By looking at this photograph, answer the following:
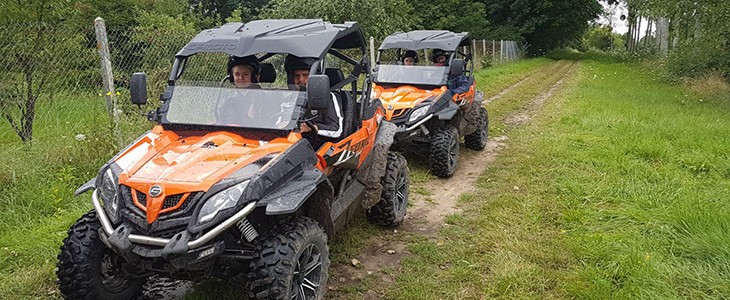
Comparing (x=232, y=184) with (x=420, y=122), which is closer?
(x=232, y=184)

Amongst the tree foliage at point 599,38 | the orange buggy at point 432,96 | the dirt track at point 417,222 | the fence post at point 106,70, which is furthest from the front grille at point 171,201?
the tree foliage at point 599,38

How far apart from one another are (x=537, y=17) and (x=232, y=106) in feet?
139

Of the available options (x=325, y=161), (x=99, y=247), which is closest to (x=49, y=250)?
(x=99, y=247)

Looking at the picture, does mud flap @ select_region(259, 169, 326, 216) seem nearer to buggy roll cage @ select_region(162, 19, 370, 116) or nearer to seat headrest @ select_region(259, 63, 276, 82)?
buggy roll cage @ select_region(162, 19, 370, 116)

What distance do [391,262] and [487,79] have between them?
15920 millimetres

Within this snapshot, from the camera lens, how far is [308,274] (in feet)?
12.0

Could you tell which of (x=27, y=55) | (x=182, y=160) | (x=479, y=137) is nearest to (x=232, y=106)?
(x=182, y=160)

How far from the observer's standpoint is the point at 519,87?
19203mm

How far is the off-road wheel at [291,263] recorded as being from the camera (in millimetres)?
3180

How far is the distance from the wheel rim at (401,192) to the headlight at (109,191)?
114 inches

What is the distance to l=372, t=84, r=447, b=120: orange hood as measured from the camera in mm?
7434

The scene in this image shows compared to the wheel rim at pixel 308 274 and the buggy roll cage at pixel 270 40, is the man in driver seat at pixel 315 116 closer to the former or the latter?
the buggy roll cage at pixel 270 40

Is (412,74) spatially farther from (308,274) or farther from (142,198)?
(142,198)

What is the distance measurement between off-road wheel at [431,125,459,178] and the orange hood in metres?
0.53
